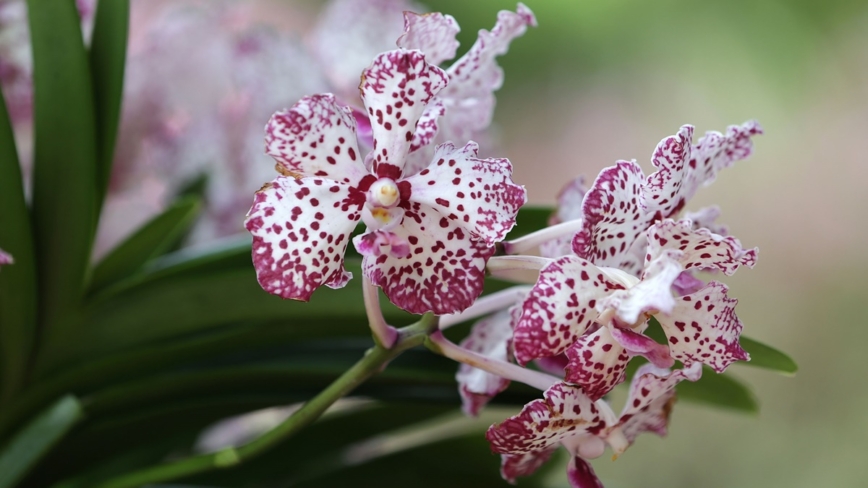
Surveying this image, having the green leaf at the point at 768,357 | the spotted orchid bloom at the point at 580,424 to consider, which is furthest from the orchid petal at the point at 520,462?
the green leaf at the point at 768,357

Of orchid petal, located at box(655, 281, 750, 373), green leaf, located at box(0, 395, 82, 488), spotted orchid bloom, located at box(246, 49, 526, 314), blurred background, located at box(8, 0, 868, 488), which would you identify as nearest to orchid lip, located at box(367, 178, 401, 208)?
spotted orchid bloom, located at box(246, 49, 526, 314)

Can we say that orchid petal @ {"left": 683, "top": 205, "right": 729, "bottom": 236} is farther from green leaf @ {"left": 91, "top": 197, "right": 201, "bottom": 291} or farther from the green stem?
green leaf @ {"left": 91, "top": 197, "right": 201, "bottom": 291}

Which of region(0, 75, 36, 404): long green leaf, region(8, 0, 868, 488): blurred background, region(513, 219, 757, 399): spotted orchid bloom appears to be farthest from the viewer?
region(8, 0, 868, 488): blurred background

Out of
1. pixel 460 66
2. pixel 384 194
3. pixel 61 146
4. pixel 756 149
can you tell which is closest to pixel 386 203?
pixel 384 194

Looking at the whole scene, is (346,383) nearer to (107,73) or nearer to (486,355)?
(486,355)

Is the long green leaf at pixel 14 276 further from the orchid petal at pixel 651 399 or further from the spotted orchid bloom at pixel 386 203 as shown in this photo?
the orchid petal at pixel 651 399

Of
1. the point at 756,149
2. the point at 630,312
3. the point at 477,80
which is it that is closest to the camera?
the point at 630,312

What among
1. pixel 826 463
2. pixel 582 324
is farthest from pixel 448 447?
pixel 826 463
